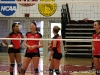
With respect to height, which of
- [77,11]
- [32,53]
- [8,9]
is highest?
[8,9]

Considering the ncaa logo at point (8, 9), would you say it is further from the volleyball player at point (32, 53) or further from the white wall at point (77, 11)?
the volleyball player at point (32, 53)

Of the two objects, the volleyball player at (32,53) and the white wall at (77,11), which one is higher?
the white wall at (77,11)

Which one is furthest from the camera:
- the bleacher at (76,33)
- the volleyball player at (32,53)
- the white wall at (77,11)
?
the white wall at (77,11)

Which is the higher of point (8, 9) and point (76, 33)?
point (8, 9)

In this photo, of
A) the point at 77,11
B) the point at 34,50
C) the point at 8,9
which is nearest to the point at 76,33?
the point at 77,11

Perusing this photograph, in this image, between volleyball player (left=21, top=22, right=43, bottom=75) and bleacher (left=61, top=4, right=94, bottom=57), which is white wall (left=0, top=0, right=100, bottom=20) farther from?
volleyball player (left=21, top=22, right=43, bottom=75)

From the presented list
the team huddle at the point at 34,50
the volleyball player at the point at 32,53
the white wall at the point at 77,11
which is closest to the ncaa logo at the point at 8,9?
the white wall at the point at 77,11

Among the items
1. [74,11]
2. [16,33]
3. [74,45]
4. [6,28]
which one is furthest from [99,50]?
[6,28]

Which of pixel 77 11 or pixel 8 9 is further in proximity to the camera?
pixel 8 9

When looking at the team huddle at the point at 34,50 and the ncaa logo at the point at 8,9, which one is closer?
the team huddle at the point at 34,50

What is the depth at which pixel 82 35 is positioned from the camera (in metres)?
15.5

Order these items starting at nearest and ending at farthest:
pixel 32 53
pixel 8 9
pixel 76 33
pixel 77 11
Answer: pixel 32 53, pixel 76 33, pixel 77 11, pixel 8 9

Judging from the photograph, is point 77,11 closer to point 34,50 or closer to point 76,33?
point 76,33

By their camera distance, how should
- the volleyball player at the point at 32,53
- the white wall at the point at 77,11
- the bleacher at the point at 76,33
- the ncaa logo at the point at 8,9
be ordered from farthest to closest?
the ncaa logo at the point at 8,9
the white wall at the point at 77,11
the bleacher at the point at 76,33
the volleyball player at the point at 32,53
